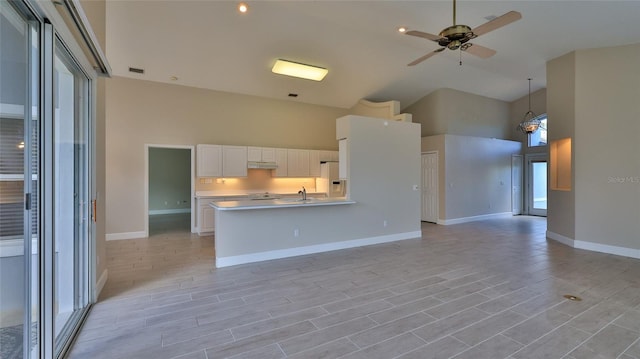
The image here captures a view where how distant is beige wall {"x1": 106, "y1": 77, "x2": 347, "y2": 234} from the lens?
20.3 feet

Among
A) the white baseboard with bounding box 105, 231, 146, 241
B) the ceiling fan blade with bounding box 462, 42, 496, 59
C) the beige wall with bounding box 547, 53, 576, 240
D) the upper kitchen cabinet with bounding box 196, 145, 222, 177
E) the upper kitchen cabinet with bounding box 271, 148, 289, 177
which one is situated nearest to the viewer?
the ceiling fan blade with bounding box 462, 42, 496, 59

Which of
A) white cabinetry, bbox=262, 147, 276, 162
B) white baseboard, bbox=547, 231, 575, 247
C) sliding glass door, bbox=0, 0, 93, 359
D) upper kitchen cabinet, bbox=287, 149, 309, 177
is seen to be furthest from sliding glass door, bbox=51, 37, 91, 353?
white baseboard, bbox=547, 231, 575, 247

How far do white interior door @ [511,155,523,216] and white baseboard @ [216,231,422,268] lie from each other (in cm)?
540

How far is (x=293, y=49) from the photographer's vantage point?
18.4ft

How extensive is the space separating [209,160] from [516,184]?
9.65m

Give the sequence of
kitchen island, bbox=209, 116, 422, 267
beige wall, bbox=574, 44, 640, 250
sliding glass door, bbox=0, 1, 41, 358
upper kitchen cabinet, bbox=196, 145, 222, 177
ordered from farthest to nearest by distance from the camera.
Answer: upper kitchen cabinet, bbox=196, 145, 222, 177 → beige wall, bbox=574, 44, 640, 250 → kitchen island, bbox=209, 116, 422, 267 → sliding glass door, bbox=0, 1, 41, 358

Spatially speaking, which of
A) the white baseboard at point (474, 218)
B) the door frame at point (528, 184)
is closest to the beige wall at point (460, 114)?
the door frame at point (528, 184)

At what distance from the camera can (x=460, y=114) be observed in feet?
28.0

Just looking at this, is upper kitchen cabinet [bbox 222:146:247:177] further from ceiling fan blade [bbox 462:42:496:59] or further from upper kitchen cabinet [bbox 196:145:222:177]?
ceiling fan blade [bbox 462:42:496:59]

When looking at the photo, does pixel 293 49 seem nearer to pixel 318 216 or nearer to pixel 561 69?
pixel 318 216

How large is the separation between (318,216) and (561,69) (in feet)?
18.2

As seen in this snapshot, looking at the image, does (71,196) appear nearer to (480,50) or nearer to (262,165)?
(262,165)

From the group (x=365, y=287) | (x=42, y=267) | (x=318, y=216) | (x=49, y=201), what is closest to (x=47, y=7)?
(x=49, y=201)

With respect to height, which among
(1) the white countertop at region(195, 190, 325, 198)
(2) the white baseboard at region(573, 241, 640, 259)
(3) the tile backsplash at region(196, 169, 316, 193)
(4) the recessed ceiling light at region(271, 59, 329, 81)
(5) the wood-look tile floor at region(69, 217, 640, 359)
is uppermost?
(4) the recessed ceiling light at region(271, 59, 329, 81)
